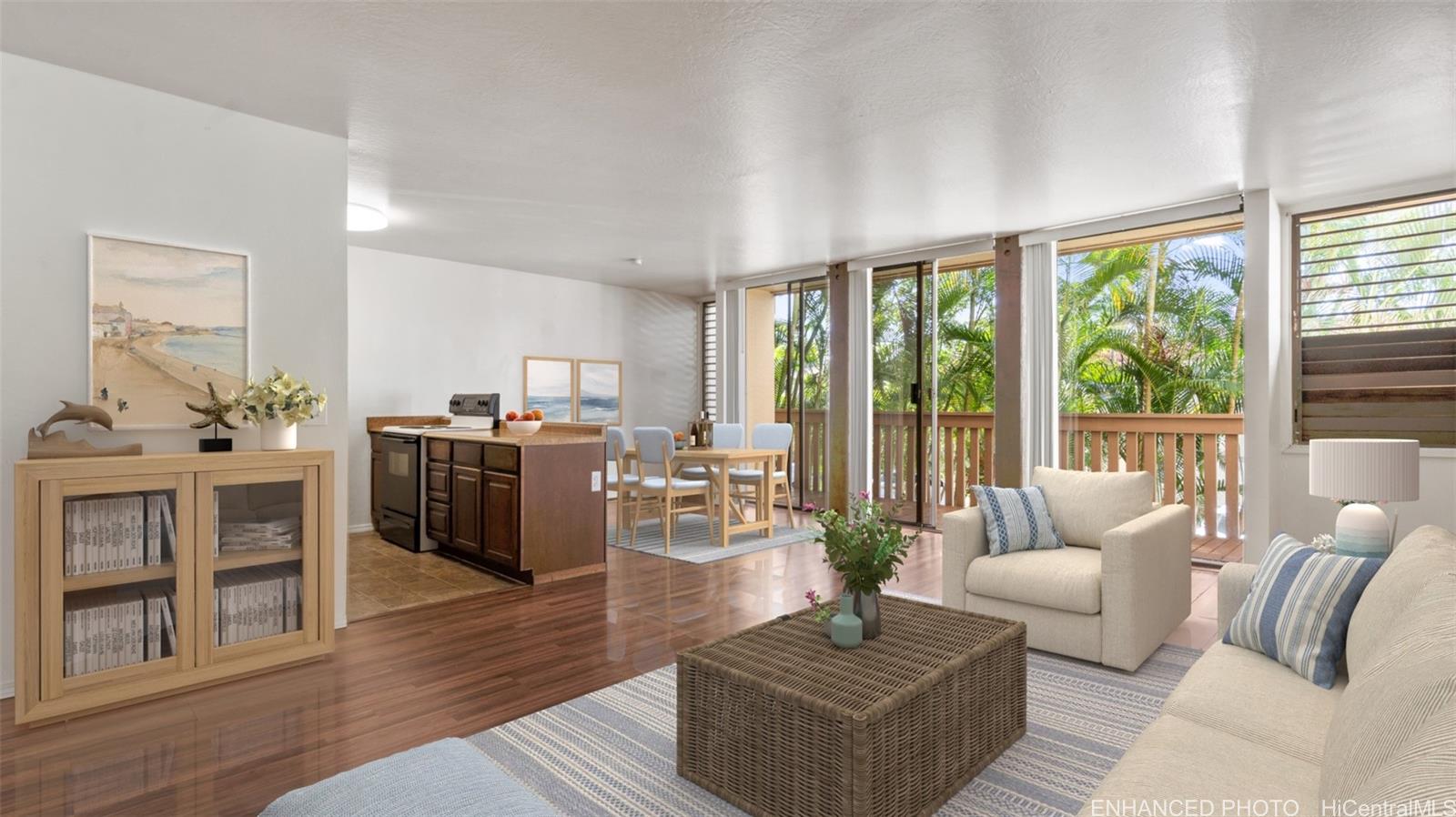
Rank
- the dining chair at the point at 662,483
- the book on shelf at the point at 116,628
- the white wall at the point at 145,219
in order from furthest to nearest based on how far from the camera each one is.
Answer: the dining chair at the point at 662,483 → the white wall at the point at 145,219 → the book on shelf at the point at 116,628

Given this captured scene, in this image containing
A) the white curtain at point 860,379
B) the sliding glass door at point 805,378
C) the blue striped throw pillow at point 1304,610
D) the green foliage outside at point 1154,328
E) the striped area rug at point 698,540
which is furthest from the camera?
the sliding glass door at point 805,378

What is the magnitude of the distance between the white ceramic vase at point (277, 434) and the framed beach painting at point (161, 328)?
297 millimetres

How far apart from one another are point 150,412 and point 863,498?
9.73ft

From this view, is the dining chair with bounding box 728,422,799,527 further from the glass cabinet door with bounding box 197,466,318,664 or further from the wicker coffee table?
the wicker coffee table

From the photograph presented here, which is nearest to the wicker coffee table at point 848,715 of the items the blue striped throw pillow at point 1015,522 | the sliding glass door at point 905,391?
the blue striped throw pillow at point 1015,522

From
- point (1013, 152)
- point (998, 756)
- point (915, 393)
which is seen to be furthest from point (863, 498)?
point (915, 393)

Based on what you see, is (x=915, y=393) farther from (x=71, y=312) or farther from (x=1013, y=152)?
(x=71, y=312)

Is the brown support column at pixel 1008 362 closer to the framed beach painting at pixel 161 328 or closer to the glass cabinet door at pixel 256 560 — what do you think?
the glass cabinet door at pixel 256 560

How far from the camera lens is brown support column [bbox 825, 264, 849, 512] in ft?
22.3

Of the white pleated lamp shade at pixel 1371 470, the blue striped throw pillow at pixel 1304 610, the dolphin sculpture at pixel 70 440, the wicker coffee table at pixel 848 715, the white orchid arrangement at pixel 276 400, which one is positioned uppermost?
the white orchid arrangement at pixel 276 400

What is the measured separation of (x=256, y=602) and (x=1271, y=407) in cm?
564

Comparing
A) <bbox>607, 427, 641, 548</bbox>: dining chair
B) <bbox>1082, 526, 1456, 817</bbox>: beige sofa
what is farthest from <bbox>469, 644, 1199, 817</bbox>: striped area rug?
<bbox>607, 427, 641, 548</bbox>: dining chair

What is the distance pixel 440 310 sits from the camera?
261 inches

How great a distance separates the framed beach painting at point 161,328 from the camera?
288 cm
